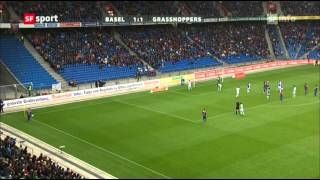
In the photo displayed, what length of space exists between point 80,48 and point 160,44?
13095mm

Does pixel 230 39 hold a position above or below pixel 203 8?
below

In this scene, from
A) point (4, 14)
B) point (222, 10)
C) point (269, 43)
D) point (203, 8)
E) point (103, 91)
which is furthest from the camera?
point (269, 43)

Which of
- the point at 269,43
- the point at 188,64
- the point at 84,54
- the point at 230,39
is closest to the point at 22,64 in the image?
the point at 84,54

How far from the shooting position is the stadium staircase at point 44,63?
51919 mm

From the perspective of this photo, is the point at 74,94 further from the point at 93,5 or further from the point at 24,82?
the point at 93,5

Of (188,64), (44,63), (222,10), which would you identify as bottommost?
(188,64)

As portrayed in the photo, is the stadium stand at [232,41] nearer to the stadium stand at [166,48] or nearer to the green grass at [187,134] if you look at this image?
the stadium stand at [166,48]

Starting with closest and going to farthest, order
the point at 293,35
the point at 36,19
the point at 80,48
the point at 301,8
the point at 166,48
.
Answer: the point at 36,19
the point at 80,48
the point at 166,48
the point at 293,35
the point at 301,8

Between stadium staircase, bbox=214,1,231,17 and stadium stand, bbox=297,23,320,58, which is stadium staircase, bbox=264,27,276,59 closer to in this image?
stadium stand, bbox=297,23,320,58

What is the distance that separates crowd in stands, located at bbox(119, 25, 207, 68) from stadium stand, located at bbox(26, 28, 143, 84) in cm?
239

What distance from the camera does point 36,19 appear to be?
52.5 meters

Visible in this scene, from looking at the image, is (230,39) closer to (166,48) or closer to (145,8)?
(166,48)

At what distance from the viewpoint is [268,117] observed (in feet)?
122

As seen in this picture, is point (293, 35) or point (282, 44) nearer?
point (282, 44)
